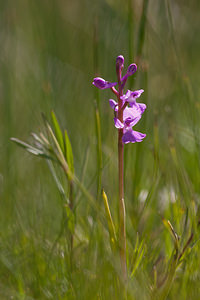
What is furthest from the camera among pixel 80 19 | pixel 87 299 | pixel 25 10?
pixel 25 10

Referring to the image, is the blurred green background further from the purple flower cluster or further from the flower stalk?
the purple flower cluster

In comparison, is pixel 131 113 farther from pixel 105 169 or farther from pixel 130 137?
pixel 105 169

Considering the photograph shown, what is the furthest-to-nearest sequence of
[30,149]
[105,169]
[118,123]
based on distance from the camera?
[105,169] → [30,149] → [118,123]

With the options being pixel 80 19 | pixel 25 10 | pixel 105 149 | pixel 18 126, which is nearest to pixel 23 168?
pixel 105 149

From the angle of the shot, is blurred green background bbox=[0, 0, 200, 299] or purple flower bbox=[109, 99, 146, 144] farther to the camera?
blurred green background bbox=[0, 0, 200, 299]

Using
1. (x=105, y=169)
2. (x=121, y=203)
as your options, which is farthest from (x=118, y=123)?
(x=105, y=169)

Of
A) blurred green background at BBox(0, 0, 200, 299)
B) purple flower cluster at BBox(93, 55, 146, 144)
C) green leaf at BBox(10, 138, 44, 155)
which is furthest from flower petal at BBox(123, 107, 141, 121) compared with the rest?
green leaf at BBox(10, 138, 44, 155)

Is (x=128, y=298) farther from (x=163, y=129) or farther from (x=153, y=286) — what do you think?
(x=163, y=129)

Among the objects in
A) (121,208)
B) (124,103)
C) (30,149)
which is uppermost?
(124,103)

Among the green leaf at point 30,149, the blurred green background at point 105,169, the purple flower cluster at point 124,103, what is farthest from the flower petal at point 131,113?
the green leaf at point 30,149

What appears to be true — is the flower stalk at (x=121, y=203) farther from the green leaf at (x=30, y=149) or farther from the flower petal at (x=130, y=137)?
the green leaf at (x=30, y=149)

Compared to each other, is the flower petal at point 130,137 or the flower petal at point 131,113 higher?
the flower petal at point 131,113
